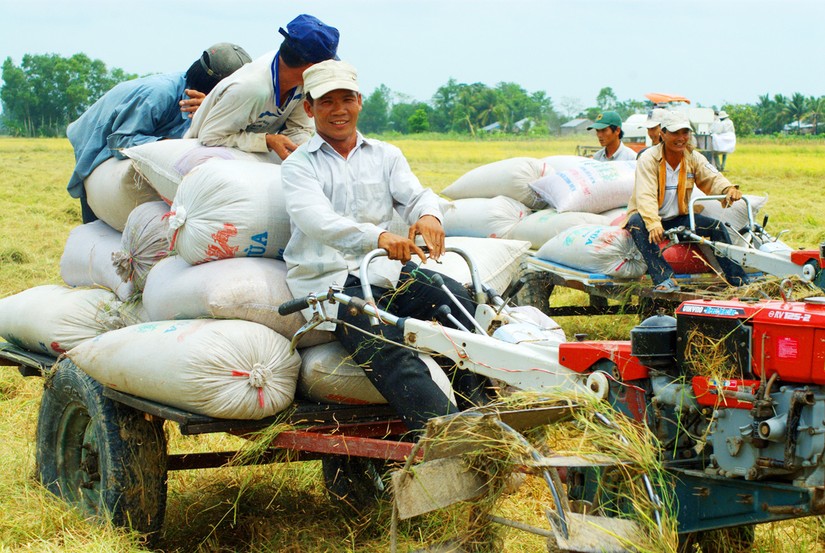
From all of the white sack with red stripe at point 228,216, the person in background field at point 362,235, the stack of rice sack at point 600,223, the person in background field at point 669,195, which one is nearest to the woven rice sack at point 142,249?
the white sack with red stripe at point 228,216

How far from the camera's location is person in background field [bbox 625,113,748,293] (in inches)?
293

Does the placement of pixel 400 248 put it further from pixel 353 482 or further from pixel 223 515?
pixel 223 515

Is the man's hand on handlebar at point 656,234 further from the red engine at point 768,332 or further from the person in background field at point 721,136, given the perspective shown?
the person in background field at point 721,136

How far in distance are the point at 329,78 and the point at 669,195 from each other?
163 inches

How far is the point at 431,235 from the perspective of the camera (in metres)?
4.09

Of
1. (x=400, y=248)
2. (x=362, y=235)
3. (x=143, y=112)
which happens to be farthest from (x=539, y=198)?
(x=400, y=248)

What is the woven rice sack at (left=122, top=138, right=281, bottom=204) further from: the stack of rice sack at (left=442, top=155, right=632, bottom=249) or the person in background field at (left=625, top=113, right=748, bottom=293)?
the stack of rice sack at (left=442, top=155, right=632, bottom=249)

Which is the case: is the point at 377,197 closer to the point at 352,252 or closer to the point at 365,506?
the point at 352,252

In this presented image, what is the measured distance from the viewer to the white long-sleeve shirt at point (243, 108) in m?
5.13

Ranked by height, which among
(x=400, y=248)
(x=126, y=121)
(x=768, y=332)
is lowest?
(x=768, y=332)

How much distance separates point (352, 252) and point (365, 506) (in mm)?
1372

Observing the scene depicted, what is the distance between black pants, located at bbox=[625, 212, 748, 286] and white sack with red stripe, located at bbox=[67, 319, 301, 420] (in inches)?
159

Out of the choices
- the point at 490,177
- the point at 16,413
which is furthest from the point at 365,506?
the point at 490,177

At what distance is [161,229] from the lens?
16.6 feet
